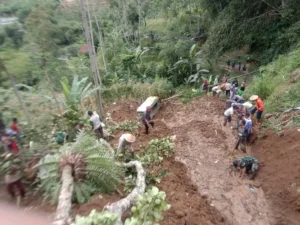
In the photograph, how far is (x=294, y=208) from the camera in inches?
251

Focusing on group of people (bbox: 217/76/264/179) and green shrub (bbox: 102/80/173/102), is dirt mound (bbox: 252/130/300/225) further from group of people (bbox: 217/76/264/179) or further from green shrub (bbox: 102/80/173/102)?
green shrub (bbox: 102/80/173/102)

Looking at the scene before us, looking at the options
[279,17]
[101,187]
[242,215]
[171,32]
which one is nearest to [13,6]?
[171,32]

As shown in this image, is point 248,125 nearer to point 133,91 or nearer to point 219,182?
point 219,182

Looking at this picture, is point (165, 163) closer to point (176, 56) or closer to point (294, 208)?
point (294, 208)

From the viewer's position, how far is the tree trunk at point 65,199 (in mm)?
4190

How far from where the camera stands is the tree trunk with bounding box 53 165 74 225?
419 centimetres

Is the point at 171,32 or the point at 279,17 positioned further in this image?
the point at 171,32

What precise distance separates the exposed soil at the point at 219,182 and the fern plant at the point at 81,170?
22 centimetres

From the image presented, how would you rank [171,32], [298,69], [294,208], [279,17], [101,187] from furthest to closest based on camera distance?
[171,32] → [279,17] → [298,69] → [294,208] → [101,187]

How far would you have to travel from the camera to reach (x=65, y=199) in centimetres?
462

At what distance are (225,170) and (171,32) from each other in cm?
1545

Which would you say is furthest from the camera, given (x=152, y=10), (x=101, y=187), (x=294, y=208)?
(x=152, y=10)

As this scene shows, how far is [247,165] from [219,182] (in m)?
0.85

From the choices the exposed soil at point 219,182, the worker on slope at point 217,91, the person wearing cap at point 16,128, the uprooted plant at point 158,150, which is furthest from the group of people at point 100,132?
the worker on slope at point 217,91
